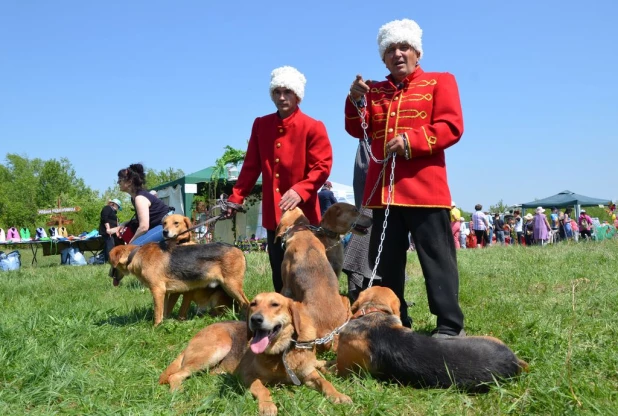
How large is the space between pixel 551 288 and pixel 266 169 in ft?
13.8

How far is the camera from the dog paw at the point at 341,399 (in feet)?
10.8

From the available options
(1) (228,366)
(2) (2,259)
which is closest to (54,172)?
(2) (2,259)

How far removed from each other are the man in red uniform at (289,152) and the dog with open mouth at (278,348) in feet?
5.03

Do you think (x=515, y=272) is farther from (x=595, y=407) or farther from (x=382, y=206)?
(x=595, y=407)

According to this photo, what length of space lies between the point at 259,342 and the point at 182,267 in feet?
9.93

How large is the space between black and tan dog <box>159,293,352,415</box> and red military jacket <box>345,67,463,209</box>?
1226 mm

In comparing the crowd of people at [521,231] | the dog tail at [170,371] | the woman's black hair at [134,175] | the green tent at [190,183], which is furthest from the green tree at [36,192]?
the dog tail at [170,371]

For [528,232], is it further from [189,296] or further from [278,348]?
[278,348]

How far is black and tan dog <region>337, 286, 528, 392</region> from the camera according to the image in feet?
11.0

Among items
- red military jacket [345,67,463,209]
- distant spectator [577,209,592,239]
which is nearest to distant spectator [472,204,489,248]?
distant spectator [577,209,592,239]

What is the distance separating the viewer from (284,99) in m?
5.27

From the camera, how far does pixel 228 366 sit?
4.14 metres

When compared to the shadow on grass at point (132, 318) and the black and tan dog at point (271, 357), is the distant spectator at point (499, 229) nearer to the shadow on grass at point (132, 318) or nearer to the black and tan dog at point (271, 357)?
the shadow on grass at point (132, 318)

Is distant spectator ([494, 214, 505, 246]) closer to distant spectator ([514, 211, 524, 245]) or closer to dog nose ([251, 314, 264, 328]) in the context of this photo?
distant spectator ([514, 211, 524, 245])
